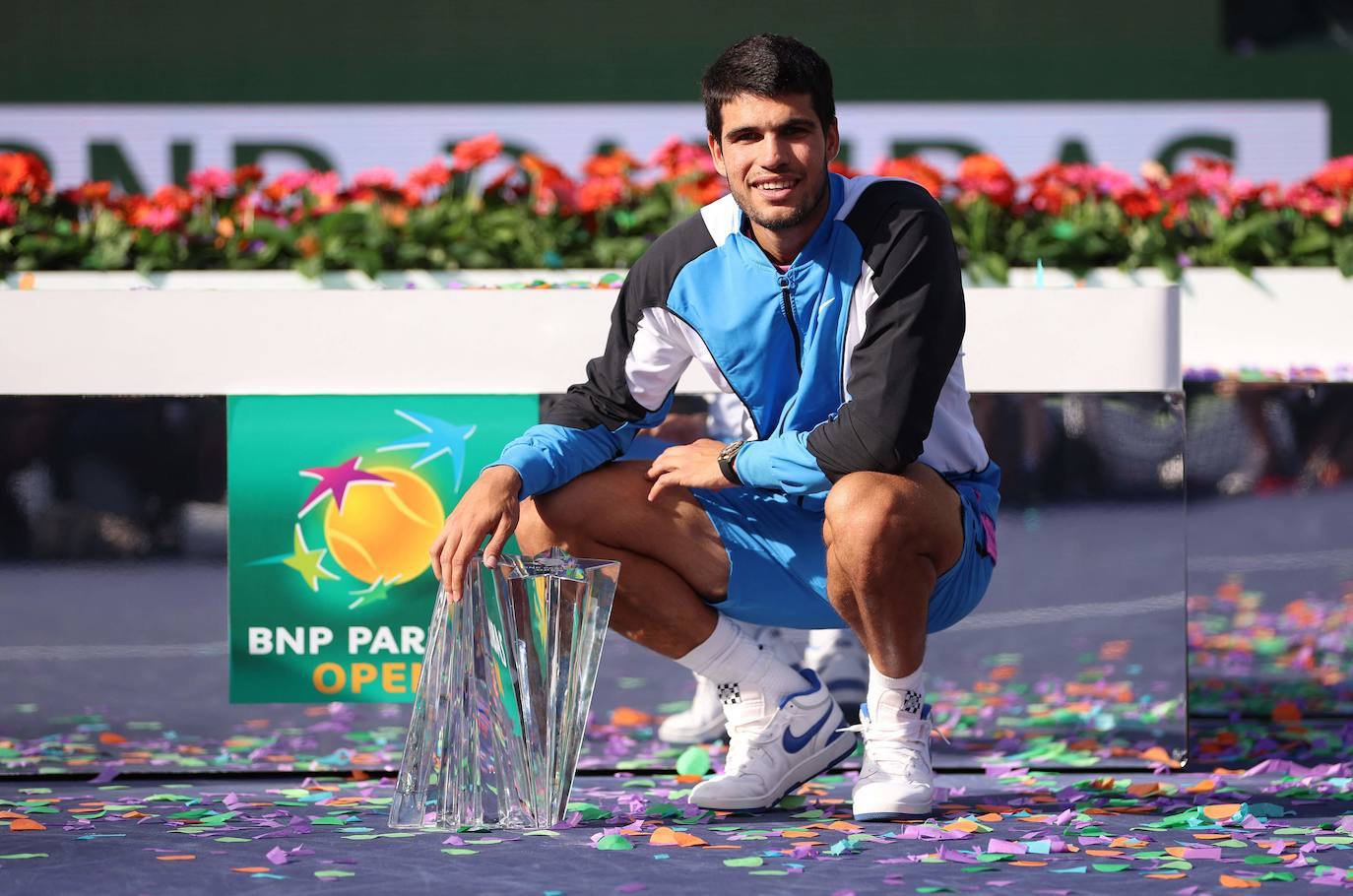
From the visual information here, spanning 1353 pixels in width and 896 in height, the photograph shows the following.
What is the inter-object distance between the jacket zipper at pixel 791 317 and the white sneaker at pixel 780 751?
557 millimetres

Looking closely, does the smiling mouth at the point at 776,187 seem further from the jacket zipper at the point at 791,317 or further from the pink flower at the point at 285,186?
the pink flower at the point at 285,186

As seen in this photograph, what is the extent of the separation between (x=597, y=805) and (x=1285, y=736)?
1.49 metres

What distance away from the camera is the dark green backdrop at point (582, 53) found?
755cm

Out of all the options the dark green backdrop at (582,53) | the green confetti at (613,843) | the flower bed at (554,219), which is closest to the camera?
the green confetti at (613,843)

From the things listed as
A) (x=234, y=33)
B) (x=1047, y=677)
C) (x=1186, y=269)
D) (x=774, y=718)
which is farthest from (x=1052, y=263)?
(x=234, y=33)

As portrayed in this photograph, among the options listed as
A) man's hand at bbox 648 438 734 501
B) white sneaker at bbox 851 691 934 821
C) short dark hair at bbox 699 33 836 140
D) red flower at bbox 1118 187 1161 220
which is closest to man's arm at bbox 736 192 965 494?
man's hand at bbox 648 438 734 501

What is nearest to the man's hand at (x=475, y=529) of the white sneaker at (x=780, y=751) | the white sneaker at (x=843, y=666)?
the white sneaker at (x=780, y=751)

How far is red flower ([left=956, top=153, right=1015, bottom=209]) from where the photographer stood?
12.1 feet

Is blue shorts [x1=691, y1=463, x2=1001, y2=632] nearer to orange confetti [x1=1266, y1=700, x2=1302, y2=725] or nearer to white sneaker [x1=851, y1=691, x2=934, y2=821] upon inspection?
white sneaker [x1=851, y1=691, x2=934, y2=821]

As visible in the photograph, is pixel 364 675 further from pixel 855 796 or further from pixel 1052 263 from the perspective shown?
pixel 1052 263

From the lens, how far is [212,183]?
3.80m

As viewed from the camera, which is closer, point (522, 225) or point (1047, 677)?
point (1047, 677)

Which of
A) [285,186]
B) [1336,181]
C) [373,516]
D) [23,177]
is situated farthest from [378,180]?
[1336,181]

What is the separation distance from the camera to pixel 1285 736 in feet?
11.1
